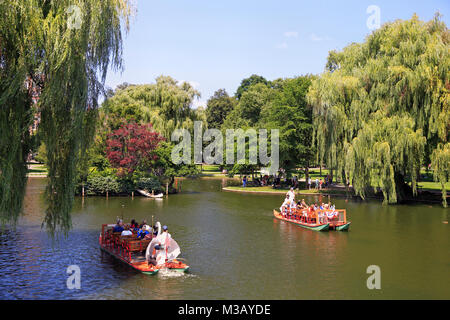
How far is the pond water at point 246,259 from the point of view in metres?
14.8

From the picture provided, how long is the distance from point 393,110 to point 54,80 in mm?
29088

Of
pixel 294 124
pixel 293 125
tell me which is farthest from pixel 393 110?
pixel 293 125

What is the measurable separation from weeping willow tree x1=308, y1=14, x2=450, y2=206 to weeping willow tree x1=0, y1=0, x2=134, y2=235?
83.7ft

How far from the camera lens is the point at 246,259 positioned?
1908 cm

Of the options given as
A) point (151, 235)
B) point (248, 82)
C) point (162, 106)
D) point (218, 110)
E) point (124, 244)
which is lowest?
point (124, 244)

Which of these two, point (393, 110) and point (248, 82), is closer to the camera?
point (393, 110)

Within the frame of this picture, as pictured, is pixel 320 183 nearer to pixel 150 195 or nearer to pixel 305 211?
pixel 150 195

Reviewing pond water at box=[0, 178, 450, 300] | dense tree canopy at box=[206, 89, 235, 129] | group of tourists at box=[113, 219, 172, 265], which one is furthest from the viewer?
dense tree canopy at box=[206, 89, 235, 129]

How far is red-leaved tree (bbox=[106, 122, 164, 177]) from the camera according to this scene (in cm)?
4181

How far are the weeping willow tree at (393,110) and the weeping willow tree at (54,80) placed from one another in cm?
2550

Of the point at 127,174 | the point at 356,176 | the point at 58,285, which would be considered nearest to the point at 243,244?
the point at 58,285
